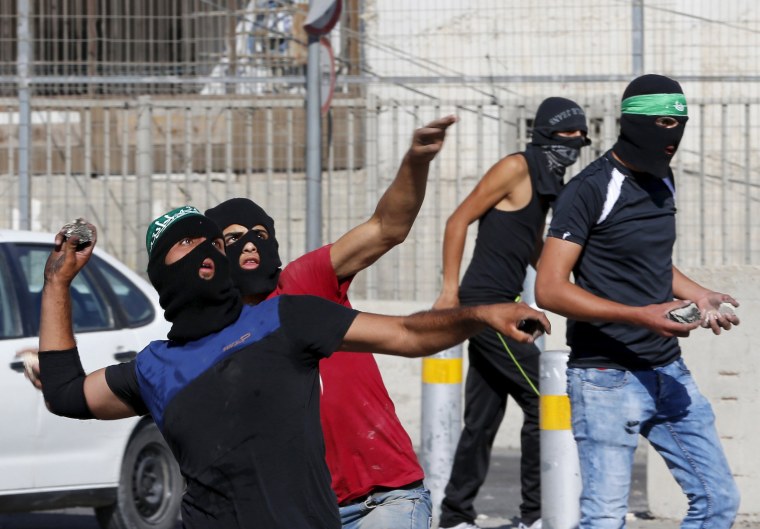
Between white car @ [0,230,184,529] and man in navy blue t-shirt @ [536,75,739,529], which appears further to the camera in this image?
white car @ [0,230,184,529]

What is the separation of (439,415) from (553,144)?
1.44 meters

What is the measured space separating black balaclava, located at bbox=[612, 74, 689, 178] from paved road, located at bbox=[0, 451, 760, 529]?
2975 millimetres

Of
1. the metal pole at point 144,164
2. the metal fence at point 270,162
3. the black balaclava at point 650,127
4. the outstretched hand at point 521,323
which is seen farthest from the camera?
the metal pole at point 144,164

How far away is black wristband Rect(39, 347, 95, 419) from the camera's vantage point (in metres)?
3.54

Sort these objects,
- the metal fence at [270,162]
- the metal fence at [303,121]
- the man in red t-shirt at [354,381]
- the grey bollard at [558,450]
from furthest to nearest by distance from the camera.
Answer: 1. the metal fence at [270,162]
2. the metal fence at [303,121]
3. the grey bollard at [558,450]
4. the man in red t-shirt at [354,381]

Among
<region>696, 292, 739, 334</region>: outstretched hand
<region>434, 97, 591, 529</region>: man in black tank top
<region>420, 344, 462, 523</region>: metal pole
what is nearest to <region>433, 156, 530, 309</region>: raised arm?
<region>434, 97, 591, 529</region>: man in black tank top

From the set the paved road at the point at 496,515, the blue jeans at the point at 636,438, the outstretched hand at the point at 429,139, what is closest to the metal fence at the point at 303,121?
the paved road at the point at 496,515

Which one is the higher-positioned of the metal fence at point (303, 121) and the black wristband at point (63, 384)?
the metal fence at point (303, 121)

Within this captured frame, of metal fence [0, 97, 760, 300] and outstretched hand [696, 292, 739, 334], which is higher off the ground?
metal fence [0, 97, 760, 300]

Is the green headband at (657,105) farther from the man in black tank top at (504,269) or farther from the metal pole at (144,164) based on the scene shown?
the metal pole at (144,164)

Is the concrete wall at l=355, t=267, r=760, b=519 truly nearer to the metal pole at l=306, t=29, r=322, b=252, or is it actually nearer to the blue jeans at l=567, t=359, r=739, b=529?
the blue jeans at l=567, t=359, r=739, b=529

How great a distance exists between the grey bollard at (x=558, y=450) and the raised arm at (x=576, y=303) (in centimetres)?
147

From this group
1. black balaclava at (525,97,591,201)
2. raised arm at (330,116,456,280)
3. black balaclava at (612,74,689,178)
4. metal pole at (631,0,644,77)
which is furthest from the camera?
metal pole at (631,0,644,77)

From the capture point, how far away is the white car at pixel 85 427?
6.59 m
